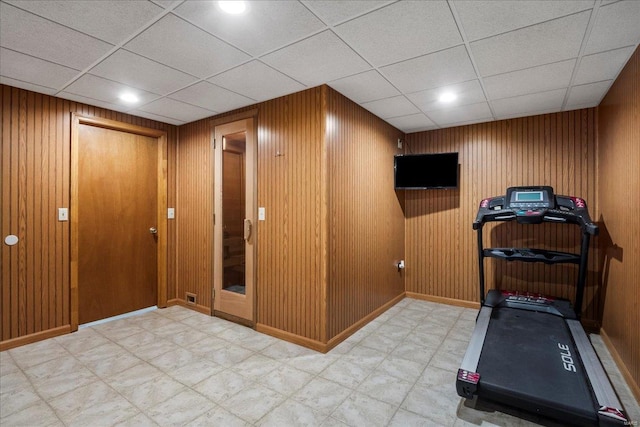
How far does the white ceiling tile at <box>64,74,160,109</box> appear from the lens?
3.02 meters

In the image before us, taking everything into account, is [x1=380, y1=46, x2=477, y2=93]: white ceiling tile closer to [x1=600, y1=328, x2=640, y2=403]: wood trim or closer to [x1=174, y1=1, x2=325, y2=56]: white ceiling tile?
[x1=174, y1=1, x2=325, y2=56]: white ceiling tile

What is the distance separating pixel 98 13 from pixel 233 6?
0.87 metres

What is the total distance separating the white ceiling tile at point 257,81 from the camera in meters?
2.78

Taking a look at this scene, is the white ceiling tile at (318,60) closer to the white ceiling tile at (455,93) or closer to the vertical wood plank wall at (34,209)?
the white ceiling tile at (455,93)

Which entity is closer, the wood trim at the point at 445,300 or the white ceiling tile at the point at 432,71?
the white ceiling tile at the point at 432,71

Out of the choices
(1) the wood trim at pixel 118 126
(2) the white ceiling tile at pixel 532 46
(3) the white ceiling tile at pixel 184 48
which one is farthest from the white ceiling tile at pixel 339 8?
(1) the wood trim at pixel 118 126

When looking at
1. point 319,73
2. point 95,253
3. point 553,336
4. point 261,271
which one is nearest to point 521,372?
point 553,336

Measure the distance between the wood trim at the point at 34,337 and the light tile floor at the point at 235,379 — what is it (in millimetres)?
85

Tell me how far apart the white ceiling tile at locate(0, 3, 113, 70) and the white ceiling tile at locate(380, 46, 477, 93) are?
7.66ft

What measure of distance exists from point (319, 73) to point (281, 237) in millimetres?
1721

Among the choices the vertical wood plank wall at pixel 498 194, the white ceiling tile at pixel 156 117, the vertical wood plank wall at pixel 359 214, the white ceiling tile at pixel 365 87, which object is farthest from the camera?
the white ceiling tile at pixel 156 117

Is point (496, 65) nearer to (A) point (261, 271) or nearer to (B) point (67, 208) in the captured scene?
(A) point (261, 271)

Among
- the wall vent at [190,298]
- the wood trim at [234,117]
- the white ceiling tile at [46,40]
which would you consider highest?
the white ceiling tile at [46,40]

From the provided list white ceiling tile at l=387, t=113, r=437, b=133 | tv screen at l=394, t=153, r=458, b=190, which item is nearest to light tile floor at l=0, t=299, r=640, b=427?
tv screen at l=394, t=153, r=458, b=190
